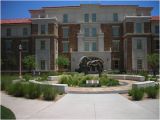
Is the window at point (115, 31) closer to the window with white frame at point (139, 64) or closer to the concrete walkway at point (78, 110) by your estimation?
the window with white frame at point (139, 64)

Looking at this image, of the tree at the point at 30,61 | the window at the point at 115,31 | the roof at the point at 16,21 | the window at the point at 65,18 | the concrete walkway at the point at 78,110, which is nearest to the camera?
the concrete walkway at the point at 78,110

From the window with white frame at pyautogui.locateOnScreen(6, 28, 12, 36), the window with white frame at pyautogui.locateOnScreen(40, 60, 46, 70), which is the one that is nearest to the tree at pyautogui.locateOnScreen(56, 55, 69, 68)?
the window with white frame at pyautogui.locateOnScreen(40, 60, 46, 70)

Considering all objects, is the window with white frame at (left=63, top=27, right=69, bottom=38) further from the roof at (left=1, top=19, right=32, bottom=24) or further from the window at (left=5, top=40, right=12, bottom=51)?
the window at (left=5, top=40, right=12, bottom=51)

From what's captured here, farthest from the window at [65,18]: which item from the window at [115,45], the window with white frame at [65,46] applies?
the window at [115,45]

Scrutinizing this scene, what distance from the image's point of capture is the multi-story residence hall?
173 ft

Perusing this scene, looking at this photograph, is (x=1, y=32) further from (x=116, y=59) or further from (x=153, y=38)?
(x=153, y=38)

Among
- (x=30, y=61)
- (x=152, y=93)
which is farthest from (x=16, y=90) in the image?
(x=30, y=61)

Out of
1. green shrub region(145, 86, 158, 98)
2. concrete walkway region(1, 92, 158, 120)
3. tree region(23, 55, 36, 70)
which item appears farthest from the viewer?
tree region(23, 55, 36, 70)

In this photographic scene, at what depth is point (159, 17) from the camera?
56.5 metres

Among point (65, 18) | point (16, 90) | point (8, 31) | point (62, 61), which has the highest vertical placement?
point (65, 18)

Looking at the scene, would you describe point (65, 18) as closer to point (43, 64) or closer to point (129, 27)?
point (43, 64)

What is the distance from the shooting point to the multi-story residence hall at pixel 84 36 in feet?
173

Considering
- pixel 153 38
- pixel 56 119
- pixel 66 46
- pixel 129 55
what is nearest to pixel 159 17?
pixel 153 38

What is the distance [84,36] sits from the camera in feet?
185
